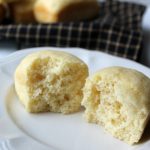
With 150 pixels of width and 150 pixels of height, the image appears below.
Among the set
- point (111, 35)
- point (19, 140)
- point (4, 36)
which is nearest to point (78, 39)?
point (111, 35)

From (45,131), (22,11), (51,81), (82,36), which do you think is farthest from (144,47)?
(45,131)

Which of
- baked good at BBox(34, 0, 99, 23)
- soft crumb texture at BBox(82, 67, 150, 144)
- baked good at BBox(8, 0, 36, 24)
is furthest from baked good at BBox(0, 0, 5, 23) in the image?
soft crumb texture at BBox(82, 67, 150, 144)

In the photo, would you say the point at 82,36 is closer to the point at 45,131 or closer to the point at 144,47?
the point at 144,47

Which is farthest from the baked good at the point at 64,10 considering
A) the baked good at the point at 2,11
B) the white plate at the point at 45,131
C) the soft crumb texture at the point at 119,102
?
the soft crumb texture at the point at 119,102

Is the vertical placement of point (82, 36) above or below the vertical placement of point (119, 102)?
below

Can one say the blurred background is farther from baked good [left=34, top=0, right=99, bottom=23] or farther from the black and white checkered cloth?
baked good [left=34, top=0, right=99, bottom=23]

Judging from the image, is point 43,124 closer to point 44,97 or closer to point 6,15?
point 44,97
